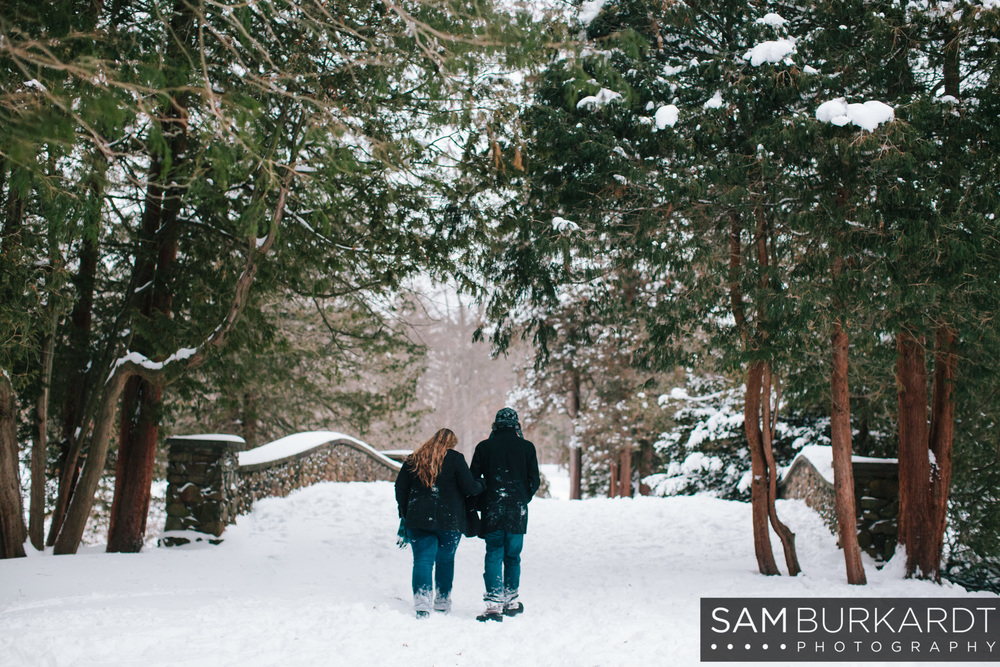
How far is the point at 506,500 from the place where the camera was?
18.5ft

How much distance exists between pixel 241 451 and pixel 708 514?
7104 millimetres

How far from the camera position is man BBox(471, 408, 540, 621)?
5586mm

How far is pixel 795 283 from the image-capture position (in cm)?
646

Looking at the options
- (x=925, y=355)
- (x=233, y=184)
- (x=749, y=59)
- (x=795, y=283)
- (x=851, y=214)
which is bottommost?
(x=925, y=355)

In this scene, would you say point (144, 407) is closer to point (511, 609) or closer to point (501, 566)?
point (501, 566)

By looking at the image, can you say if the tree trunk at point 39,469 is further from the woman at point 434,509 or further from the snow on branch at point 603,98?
the snow on branch at point 603,98

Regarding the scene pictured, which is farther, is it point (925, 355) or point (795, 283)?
point (925, 355)

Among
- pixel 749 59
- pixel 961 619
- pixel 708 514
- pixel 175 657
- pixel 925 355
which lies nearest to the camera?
pixel 175 657

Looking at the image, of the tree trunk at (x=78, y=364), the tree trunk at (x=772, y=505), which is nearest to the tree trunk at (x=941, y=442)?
the tree trunk at (x=772, y=505)

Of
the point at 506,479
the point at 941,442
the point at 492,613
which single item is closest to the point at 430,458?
the point at 506,479

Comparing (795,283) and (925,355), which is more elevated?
(795,283)

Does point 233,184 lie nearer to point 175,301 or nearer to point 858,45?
point 175,301

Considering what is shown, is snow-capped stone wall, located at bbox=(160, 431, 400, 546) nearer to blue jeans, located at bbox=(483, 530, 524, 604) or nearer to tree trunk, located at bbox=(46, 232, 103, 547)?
tree trunk, located at bbox=(46, 232, 103, 547)

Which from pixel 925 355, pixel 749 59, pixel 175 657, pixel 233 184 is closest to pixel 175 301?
pixel 233 184
